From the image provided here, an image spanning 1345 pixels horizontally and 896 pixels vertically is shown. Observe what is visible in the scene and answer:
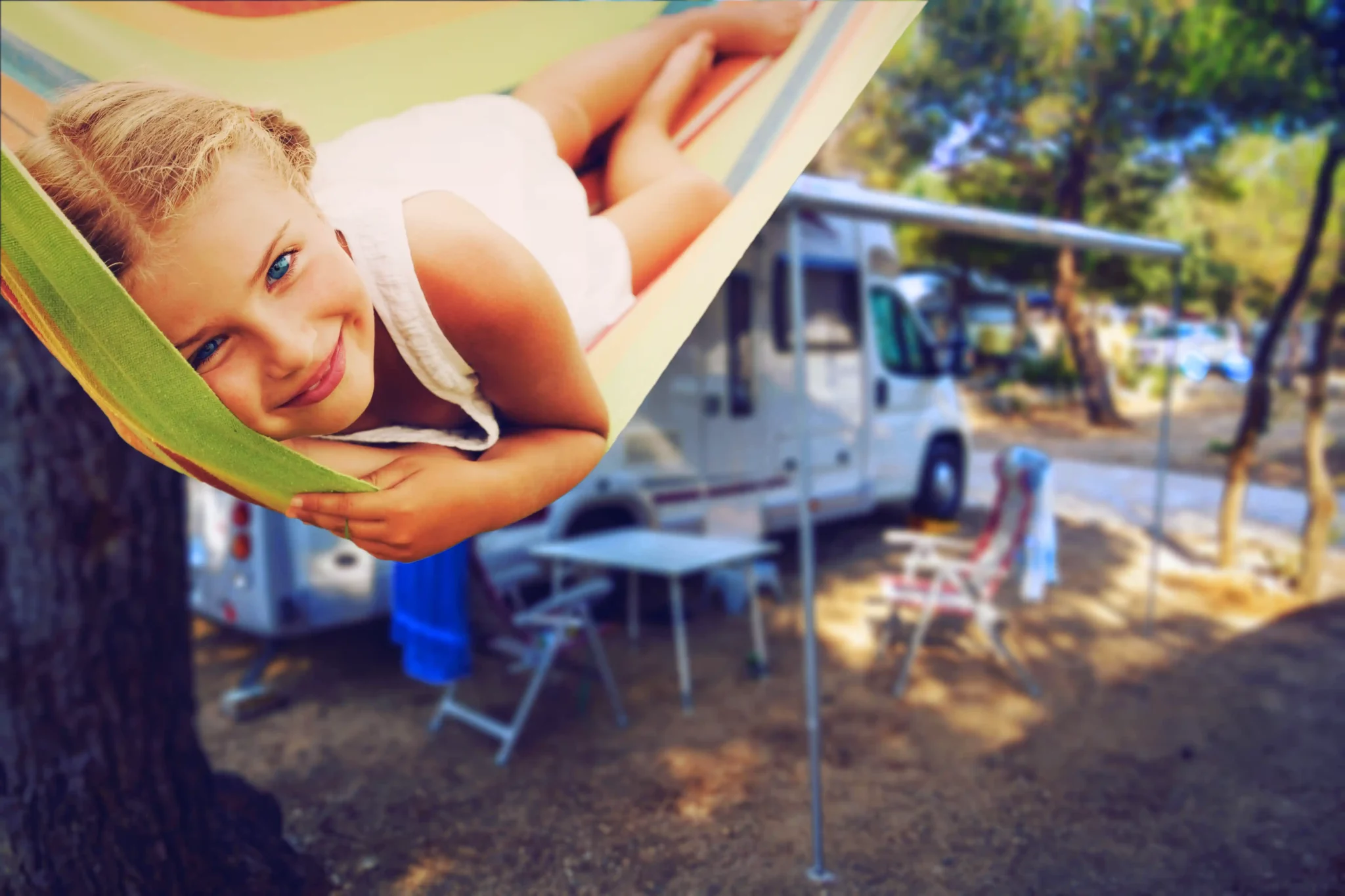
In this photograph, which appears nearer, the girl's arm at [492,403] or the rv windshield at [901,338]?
the girl's arm at [492,403]

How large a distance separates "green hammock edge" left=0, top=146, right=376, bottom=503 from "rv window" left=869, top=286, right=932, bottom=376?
5.93 meters

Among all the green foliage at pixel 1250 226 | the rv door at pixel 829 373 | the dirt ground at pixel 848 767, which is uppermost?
the green foliage at pixel 1250 226

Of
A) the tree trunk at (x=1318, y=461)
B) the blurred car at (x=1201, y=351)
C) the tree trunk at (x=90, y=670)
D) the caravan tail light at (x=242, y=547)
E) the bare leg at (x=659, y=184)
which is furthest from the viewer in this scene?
the blurred car at (x=1201, y=351)

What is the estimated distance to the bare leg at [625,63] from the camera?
1.02 metres

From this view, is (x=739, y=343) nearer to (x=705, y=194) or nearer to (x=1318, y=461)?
(x=1318, y=461)

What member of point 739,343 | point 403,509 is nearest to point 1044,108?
point 739,343

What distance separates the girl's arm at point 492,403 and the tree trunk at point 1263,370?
584cm

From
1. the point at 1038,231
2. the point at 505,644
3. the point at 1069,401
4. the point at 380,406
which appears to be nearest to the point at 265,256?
the point at 380,406

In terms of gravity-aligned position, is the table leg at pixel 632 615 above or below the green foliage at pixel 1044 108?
below

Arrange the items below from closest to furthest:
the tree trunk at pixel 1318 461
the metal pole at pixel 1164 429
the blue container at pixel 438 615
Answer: the blue container at pixel 438 615 < the metal pole at pixel 1164 429 < the tree trunk at pixel 1318 461

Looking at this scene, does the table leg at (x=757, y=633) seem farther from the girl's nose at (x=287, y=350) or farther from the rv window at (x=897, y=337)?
the girl's nose at (x=287, y=350)

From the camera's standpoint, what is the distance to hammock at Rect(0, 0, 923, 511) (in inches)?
28.6

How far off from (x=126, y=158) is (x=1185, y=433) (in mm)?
15885

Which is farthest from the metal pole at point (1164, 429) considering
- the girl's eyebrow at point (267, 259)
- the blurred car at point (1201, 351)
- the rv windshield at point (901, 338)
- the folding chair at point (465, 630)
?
the blurred car at point (1201, 351)
